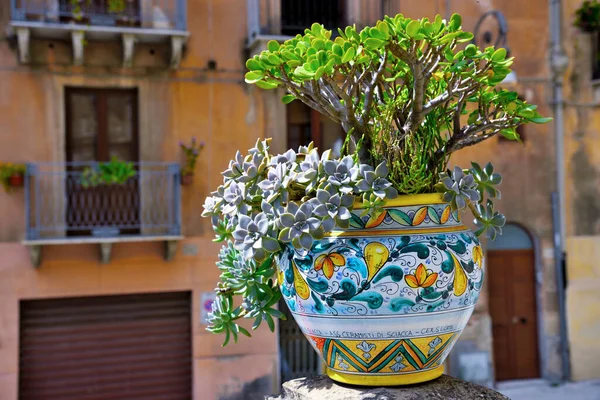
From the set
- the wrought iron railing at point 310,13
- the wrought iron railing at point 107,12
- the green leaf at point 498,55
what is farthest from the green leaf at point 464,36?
the wrought iron railing at point 310,13

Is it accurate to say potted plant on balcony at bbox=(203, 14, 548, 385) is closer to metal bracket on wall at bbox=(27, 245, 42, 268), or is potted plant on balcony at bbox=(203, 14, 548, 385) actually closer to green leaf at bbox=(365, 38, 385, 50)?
green leaf at bbox=(365, 38, 385, 50)

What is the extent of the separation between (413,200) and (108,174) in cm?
672

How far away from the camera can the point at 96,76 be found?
8852mm

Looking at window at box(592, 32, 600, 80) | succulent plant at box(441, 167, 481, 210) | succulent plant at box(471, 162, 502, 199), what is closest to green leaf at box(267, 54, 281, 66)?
succulent plant at box(441, 167, 481, 210)

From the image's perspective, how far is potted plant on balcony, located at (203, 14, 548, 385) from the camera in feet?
7.24

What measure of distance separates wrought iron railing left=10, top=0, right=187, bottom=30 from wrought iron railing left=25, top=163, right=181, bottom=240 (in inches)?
70.6

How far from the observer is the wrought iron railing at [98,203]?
8.50m

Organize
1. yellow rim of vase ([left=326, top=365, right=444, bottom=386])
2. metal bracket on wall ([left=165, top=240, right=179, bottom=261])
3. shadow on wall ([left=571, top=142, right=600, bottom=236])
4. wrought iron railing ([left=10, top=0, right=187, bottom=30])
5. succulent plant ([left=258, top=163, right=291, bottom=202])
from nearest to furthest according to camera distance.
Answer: succulent plant ([left=258, top=163, right=291, bottom=202]), yellow rim of vase ([left=326, top=365, right=444, bottom=386]), wrought iron railing ([left=10, top=0, right=187, bottom=30]), metal bracket on wall ([left=165, top=240, right=179, bottom=261]), shadow on wall ([left=571, top=142, right=600, bottom=236])

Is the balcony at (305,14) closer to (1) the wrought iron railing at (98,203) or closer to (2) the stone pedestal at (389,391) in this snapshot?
(1) the wrought iron railing at (98,203)

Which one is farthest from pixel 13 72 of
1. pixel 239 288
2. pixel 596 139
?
pixel 596 139

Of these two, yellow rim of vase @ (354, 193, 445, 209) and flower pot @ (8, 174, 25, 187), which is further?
flower pot @ (8, 174, 25, 187)

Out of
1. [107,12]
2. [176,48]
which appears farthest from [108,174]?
[107,12]

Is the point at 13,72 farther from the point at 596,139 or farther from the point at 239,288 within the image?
the point at 596,139

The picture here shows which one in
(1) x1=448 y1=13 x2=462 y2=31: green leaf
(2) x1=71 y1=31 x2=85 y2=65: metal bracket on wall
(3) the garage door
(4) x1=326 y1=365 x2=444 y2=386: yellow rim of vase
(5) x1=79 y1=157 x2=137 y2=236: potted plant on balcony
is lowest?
(3) the garage door
